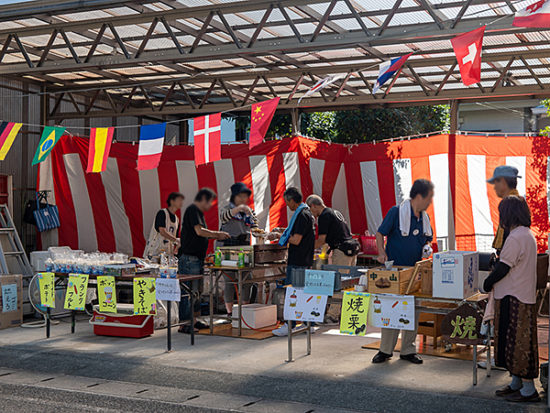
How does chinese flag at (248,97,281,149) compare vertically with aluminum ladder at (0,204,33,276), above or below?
above

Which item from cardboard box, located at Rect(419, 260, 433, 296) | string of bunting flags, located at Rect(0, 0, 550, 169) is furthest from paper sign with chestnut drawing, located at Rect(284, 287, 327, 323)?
string of bunting flags, located at Rect(0, 0, 550, 169)

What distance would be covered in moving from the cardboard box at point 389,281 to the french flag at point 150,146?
182 inches

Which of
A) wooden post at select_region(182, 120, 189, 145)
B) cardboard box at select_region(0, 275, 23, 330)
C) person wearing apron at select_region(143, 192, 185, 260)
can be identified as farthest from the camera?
wooden post at select_region(182, 120, 189, 145)

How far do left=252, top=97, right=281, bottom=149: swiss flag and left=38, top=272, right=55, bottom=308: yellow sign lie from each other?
10.2 feet

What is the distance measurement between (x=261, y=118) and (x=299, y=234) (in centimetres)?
213

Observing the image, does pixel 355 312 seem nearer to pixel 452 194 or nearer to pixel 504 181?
pixel 504 181

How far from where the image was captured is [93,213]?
12.3m

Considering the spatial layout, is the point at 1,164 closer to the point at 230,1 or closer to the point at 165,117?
the point at 165,117

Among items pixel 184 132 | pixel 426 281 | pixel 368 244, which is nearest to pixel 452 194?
pixel 368 244

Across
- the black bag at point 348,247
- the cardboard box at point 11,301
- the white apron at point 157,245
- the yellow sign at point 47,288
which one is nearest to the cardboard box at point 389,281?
the black bag at point 348,247

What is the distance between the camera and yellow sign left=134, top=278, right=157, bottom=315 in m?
6.81

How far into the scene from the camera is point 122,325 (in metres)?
7.58

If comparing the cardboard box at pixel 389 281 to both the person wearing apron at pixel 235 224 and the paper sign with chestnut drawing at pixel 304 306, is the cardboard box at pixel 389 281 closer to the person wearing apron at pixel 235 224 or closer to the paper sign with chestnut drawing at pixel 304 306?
the paper sign with chestnut drawing at pixel 304 306

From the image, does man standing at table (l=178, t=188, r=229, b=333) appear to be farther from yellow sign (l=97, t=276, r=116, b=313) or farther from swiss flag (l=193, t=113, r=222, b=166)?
swiss flag (l=193, t=113, r=222, b=166)
